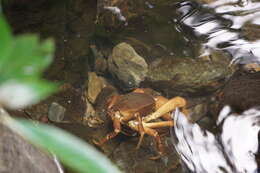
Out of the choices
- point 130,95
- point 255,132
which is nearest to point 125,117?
point 130,95

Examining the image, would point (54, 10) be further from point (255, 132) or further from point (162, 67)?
point (255, 132)

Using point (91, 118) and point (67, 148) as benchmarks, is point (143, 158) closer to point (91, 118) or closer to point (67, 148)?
point (91, 118)

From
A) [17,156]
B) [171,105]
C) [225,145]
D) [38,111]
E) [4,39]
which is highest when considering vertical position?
[4,39]

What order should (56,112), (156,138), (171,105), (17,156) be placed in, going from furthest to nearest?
(171,105)
(156,138)
(56,112)
(17,156)

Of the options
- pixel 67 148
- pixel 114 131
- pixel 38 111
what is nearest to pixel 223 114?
pixel 114 131

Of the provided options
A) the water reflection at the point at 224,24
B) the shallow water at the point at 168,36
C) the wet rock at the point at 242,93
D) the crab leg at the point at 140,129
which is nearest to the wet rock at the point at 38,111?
the shallow water at the point at 168,36

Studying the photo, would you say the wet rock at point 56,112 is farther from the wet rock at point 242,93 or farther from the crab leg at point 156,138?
the wet rock at point 242,93
